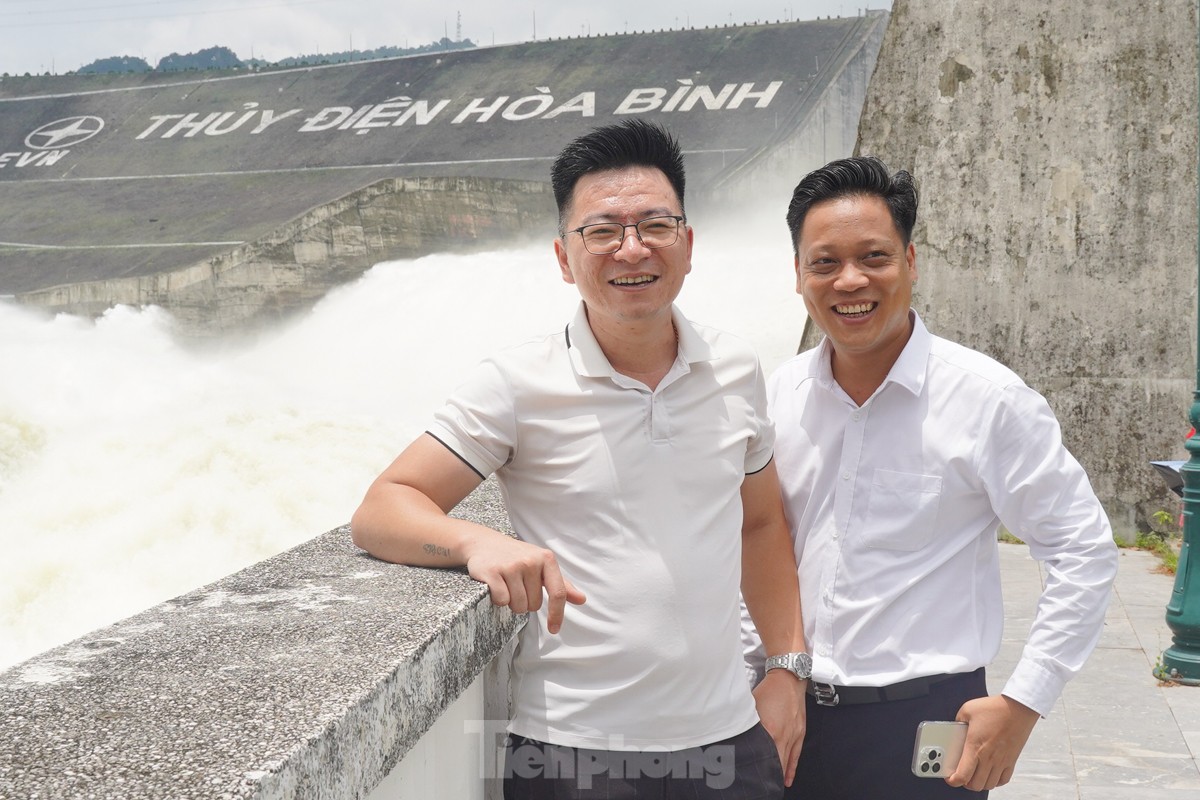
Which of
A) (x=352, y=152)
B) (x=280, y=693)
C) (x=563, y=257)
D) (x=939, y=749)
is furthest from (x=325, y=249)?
(x=280, y=693)

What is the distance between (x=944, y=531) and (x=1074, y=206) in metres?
7.33

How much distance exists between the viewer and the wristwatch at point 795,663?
Result: 91.4 inches

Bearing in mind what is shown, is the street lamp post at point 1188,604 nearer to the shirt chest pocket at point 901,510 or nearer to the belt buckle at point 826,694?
the shirt chest pocket at point 901,510

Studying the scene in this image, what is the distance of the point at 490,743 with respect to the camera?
7.66ft

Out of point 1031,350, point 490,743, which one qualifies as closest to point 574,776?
point 490,743

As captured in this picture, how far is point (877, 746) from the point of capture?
7.80ft

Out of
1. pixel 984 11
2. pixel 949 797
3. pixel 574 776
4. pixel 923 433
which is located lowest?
pixel 949 797

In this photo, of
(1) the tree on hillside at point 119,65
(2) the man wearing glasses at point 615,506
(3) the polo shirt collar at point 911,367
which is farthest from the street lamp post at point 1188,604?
(1) the tree on hillside at point 119,65

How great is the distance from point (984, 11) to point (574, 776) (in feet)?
27.9

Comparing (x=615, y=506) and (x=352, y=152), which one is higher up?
(x=352, y=152)

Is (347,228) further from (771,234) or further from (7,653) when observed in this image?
(7,653)

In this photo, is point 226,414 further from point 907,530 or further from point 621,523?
point 621,523

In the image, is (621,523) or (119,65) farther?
(119,65)

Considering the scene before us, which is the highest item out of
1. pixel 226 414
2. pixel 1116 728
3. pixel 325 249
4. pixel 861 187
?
pixel 861 187
